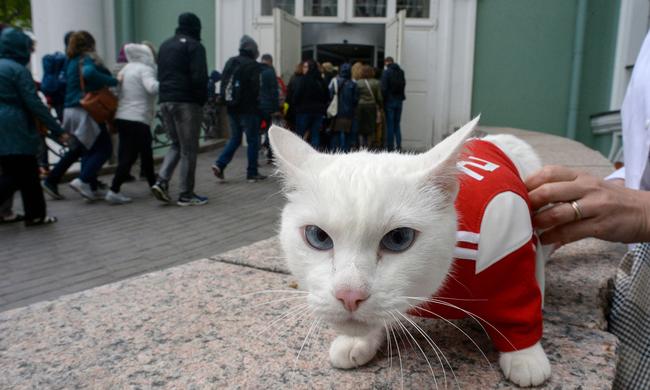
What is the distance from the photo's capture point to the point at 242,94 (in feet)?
23.5

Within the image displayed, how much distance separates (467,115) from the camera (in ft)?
36.0

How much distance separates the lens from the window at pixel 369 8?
37.8 ft

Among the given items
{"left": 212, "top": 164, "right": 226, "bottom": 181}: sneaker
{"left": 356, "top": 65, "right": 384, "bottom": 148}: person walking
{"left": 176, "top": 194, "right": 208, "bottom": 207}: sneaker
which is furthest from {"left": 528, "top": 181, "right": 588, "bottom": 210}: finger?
{"left": 356, "top": 65, "right": 384, "bottom": 148}: person walking

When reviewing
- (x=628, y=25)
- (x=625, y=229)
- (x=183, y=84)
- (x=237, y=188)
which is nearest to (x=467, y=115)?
(x=628, y=25)

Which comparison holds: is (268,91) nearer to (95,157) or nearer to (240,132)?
(240,132)

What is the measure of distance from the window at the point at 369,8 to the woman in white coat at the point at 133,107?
670 centimetres

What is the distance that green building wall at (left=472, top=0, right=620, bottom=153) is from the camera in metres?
9.92

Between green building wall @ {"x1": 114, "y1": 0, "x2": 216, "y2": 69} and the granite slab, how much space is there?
10.4 m

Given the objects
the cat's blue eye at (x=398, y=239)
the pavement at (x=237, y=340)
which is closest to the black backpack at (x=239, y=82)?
the pavement at (x=237, y=340)

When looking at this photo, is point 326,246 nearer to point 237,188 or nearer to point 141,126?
point 141,126

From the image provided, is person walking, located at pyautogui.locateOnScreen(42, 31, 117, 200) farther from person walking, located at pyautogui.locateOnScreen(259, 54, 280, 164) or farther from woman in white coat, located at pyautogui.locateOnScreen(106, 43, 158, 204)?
person walking, located at pyautogui.locateOnScreen(259, 54, 280, 164)

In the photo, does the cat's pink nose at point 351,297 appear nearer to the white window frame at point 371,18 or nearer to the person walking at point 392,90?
the person walking at point 392,90

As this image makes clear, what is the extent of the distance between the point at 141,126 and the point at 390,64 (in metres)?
5.31

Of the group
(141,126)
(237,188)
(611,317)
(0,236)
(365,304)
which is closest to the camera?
(365,304)
